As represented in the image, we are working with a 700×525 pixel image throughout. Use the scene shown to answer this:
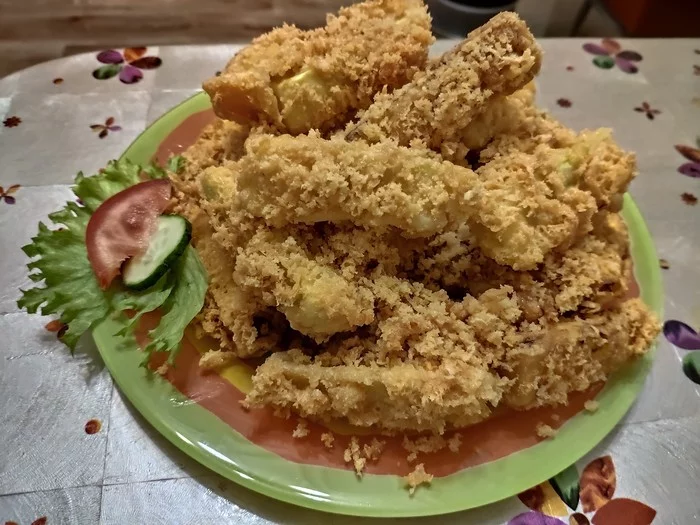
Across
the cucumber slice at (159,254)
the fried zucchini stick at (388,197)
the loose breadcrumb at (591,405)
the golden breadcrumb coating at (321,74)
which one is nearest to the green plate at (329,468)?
the loose breadcrumb at (591,405)

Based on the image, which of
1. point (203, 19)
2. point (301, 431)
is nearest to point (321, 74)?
point (301, 431)

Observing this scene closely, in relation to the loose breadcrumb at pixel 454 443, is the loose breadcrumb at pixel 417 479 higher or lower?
lower

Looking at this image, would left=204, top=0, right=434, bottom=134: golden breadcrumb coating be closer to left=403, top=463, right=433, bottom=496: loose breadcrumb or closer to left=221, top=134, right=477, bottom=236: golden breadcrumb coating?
left=221, top=134, right=477, bottom=236: golden breadcrumb coating

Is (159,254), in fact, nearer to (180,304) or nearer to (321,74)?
(180,304)

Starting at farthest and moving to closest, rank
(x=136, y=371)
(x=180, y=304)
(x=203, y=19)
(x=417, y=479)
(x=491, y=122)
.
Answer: (x=203, y=19) → (x=491, y=122) → (x=180, y=304) → (x=136, y=371) → (x=417, y=479)

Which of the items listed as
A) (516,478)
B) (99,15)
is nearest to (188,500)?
(516,478)

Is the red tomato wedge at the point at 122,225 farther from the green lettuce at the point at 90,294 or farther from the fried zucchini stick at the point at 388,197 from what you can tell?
the fried zucchini stick at the point at 388,197
